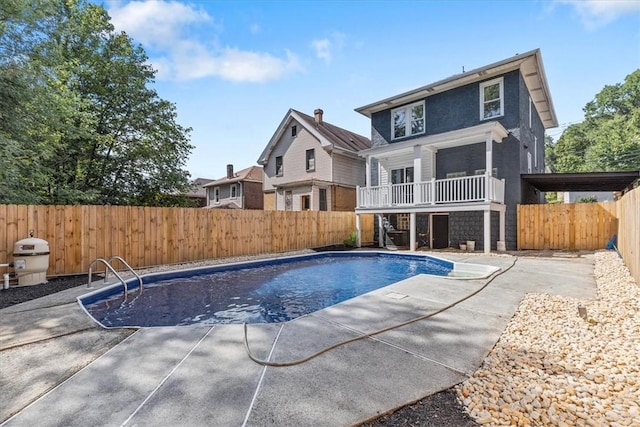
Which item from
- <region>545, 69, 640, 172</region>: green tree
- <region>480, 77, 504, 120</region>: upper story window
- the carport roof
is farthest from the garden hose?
<region>545, 69, 640, 172</region>: green tree

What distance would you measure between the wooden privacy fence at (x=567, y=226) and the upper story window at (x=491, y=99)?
4.02 metres

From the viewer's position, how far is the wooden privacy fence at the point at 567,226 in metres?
11.0

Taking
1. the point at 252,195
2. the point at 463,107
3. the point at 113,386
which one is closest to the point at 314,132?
the point at 463,107

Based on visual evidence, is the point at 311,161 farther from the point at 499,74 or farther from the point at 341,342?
the point at 341,342

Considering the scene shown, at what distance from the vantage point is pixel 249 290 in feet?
23.7

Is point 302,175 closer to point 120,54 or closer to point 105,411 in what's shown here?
point 120,54

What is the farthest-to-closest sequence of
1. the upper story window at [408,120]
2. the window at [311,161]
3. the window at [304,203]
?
the window at [311,161]
the window at [304,203]
the upper story window at [408,120]

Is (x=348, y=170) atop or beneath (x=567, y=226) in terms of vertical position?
atop

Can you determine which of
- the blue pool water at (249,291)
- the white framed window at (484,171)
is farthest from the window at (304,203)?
the white framed window at (484,171)

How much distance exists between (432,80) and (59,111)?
14.7 m

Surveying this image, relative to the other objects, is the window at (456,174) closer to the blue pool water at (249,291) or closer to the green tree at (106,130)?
the blue pool water at (249,291)

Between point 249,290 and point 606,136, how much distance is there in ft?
120

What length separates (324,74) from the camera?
12.4 meters

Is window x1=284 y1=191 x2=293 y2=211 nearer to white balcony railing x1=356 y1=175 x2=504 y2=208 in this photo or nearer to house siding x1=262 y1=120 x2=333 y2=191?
house siding x1=262 y1=120 x2=333 y2=191
